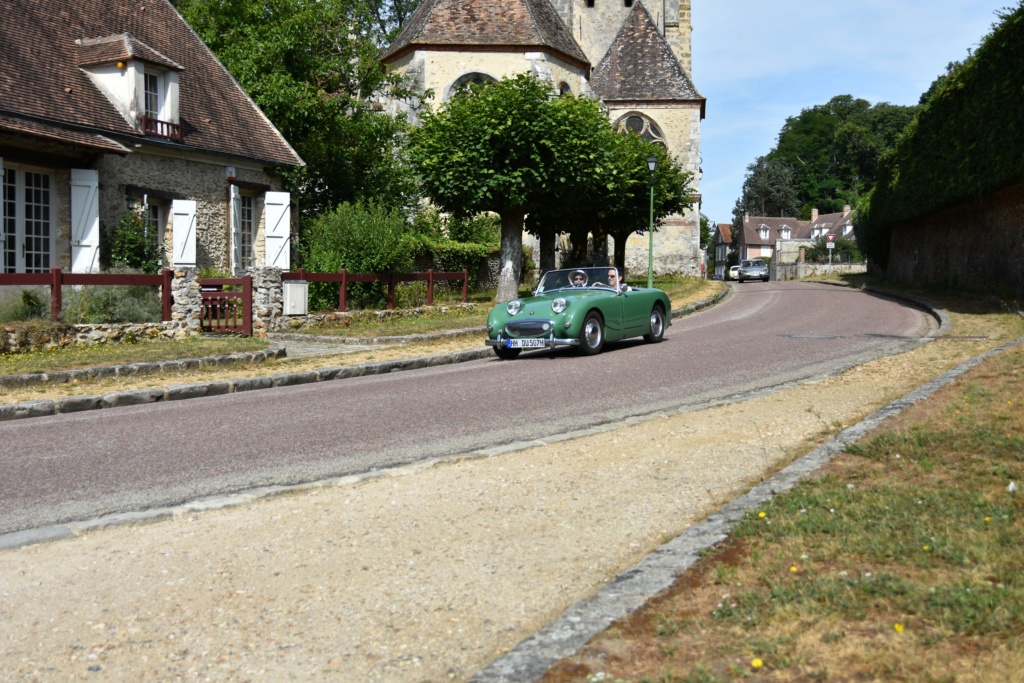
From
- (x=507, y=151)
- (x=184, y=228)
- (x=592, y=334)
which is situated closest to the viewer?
(x=592, y=334)

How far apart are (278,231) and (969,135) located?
55.6ft

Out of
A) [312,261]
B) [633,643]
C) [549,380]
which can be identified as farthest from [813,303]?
[633,643]

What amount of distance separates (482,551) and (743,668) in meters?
1.80

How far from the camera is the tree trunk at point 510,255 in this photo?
2359cm

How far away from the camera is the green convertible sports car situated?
13.8m

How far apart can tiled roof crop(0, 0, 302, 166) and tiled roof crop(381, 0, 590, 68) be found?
1036 cm

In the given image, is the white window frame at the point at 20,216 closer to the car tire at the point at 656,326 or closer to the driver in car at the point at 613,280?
the driver in car at the point at 613,280

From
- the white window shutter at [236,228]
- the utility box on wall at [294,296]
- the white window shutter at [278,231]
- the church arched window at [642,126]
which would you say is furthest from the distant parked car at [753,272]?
the utility box on wall at [294,296]

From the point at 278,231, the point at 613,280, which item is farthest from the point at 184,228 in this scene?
the point at 613,280

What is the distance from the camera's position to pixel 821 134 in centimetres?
10631

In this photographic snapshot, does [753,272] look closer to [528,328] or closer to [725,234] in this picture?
[528,328]

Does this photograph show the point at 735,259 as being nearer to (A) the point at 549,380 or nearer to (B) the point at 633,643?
(A) the point at 549,380

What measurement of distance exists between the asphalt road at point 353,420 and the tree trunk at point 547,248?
14.7 metres

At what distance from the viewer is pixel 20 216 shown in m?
17.7
